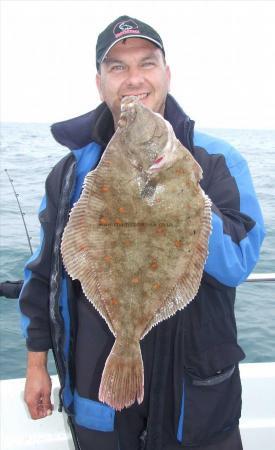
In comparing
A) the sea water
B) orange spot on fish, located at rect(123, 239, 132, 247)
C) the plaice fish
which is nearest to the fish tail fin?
the plaice fish

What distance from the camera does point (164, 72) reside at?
8.27 ft

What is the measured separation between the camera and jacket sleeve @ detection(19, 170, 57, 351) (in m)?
2.70

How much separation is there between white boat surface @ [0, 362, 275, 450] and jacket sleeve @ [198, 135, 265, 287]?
2011 millimetres

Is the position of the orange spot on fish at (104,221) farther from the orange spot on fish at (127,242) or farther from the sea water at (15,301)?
the sea water at (15,301)

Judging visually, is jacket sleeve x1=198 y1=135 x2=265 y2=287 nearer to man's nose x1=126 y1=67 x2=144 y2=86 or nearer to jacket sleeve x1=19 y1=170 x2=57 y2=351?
man's nose x1=126 y1=67 x2=144 y2=86

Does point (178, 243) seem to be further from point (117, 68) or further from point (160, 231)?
point (117, 68)

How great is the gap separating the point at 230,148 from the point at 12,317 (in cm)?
526

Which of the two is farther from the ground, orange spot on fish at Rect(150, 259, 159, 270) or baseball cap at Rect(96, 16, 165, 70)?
baseball cap at Rect(96, 16, 165, 70)

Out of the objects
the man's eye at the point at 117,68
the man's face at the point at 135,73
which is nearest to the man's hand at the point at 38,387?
the man's face at the point at 135,73

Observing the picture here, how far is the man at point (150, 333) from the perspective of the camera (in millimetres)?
2361

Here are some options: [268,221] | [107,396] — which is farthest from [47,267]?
[268,221]

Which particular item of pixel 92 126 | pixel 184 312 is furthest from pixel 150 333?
pixel 92 126

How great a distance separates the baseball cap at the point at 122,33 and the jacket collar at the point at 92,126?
348 mm

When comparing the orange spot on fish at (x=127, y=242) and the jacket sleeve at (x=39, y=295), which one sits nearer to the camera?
the orange spot on fish at (x=127, y=242)
